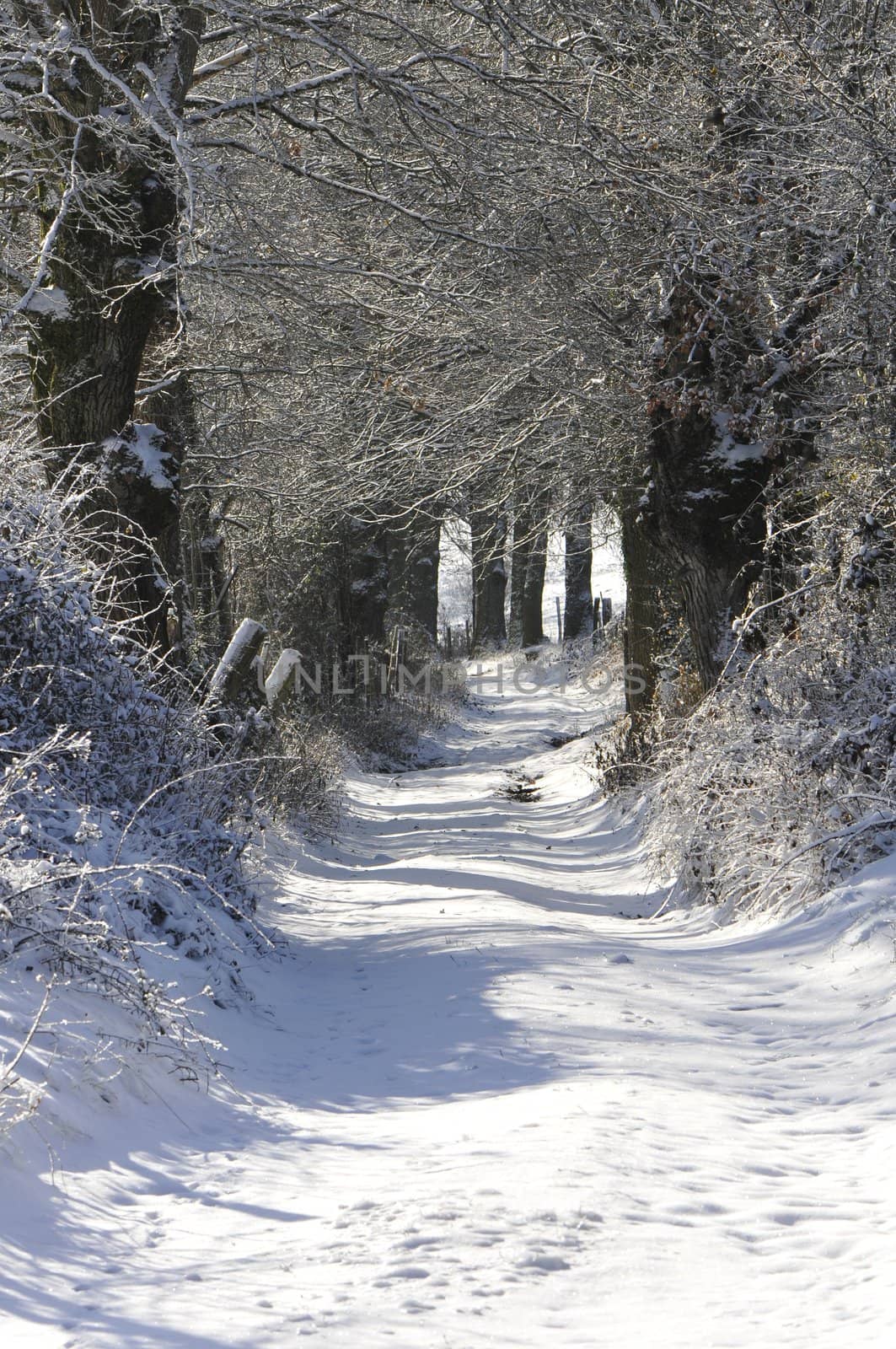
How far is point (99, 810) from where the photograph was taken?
5.81 metres

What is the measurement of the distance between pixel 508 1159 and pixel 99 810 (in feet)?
9.42

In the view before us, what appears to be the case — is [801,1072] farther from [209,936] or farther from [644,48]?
[644,48]

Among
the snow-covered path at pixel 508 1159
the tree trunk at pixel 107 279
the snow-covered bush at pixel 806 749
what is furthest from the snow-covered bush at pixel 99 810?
the snow-covered bush at pixel 806 749

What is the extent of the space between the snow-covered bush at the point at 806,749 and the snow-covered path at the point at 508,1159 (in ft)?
1.24

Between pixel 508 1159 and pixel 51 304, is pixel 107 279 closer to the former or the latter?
pixel 51 304

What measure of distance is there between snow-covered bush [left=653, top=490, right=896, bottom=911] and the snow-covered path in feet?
1.24

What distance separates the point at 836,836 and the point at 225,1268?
4230mm

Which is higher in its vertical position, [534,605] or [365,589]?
[365,589]

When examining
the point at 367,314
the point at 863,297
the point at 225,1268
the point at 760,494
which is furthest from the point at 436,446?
the point at 225,1268

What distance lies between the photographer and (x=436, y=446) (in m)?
11.7

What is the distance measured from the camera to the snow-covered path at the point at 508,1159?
2926 mm

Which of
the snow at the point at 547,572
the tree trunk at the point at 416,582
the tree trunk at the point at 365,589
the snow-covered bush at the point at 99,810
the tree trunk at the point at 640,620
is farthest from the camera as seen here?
the tree trunk at the point at 416,582

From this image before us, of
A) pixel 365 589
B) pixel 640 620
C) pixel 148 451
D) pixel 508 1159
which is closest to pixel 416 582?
pixel 365 589

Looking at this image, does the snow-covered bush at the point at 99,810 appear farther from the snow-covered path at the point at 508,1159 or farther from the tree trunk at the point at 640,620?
the tree trunk at the point at 640,620
